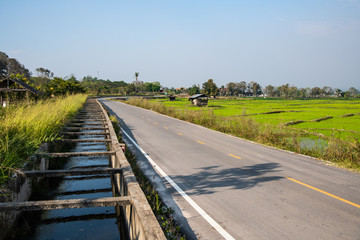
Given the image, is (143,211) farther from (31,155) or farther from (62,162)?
(62,162)

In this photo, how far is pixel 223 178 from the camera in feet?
27.2

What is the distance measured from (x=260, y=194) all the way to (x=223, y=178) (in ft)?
5.03

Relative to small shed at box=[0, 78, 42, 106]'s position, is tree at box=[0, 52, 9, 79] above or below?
above

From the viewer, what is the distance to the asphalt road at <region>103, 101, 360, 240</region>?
5.21 m

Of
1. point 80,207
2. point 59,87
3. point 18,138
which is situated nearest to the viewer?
point 80,207

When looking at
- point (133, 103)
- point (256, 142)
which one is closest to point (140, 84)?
point (133, 103)

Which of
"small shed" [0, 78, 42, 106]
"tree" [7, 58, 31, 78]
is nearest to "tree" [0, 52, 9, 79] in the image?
"tree" [7, 58, 31, 78]

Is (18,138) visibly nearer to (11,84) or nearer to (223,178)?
(223,178)

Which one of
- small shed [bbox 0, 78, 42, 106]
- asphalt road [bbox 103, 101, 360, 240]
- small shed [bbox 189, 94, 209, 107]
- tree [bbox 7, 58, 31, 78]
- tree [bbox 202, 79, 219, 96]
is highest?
tree [bbox 7, 58, 31, 78]

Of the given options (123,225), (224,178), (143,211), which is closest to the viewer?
(143,211)

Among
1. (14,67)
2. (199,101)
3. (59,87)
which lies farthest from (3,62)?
(199,101)

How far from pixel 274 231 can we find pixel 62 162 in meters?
8.93

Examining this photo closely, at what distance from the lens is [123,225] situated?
6.18m

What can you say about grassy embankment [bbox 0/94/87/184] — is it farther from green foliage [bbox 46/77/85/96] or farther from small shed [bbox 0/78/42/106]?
green foliage [bbox 46/77/85/96]
